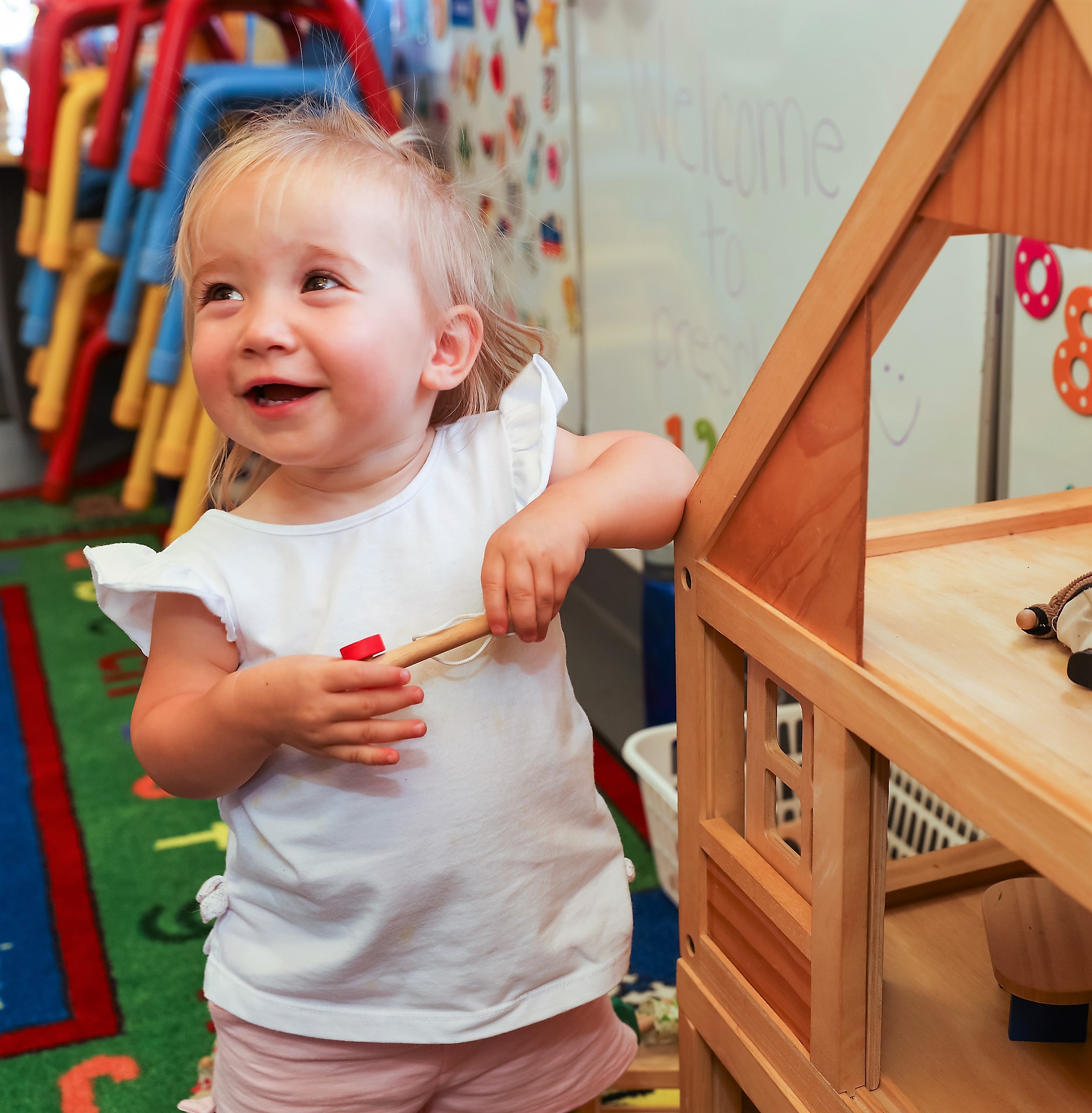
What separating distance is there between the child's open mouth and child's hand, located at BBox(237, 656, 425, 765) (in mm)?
135

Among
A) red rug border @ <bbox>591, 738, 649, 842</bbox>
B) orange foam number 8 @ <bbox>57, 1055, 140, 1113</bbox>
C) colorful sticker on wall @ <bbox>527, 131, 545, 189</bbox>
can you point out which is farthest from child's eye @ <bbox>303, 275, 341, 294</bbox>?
colorful sticker on wall @ <bbox>527, 131, 545, 189</bbox>

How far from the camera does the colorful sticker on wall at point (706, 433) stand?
1.57m

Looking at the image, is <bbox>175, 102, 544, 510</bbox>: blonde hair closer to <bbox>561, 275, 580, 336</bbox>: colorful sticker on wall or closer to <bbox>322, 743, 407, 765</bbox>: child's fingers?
<bbox>322, 743, 407, 765</bbox>: child's fingers

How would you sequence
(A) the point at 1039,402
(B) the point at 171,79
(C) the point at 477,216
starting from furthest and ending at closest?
(B) the point at 171,79
(A) the point at 1039,402
(C) the point at 477,216

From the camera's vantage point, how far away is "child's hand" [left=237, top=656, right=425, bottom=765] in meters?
0.58

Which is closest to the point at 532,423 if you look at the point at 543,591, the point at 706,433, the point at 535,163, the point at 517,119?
the point at 543,591

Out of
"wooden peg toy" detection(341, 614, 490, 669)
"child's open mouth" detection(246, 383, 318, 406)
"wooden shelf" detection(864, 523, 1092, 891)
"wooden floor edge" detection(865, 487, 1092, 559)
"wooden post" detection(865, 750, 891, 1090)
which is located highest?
"child's open mouth" detection(246, 383, 318, 406)

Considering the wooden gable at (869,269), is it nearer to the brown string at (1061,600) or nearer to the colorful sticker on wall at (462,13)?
the brown string at (1061,600)

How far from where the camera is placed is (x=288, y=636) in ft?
2.23

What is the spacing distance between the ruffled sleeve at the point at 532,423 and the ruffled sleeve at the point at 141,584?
0.18 m

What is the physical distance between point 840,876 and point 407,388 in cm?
34

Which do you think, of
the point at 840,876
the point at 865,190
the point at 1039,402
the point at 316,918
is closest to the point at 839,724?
the point at 840,876

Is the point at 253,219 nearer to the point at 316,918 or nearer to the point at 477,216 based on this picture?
the point at 477,216

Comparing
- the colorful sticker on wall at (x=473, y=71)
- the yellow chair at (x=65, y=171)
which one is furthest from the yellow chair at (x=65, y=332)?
the colorful sticker on wall at (x=473, y=71)
